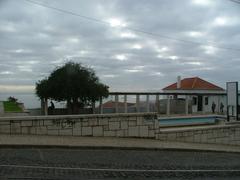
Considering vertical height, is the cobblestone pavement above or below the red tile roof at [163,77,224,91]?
below

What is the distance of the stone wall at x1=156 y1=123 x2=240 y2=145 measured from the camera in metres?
17.7

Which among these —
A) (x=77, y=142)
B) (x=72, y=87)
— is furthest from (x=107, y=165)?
(x=72, y=87)

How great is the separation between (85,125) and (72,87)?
879 inches

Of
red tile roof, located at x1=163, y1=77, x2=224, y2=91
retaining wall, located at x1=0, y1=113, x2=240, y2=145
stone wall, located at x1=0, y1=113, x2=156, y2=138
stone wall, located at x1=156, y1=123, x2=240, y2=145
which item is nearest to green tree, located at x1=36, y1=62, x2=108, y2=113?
stone wall, located at x1=156, y1=123, x2=240, y2=145

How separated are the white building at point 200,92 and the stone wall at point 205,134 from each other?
955 inches

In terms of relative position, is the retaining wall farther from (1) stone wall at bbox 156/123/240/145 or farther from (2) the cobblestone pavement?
(2) the cobblestone pavement

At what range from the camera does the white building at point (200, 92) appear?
51938 mm

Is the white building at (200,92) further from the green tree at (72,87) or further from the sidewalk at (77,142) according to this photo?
the sidewalk at (77,142)

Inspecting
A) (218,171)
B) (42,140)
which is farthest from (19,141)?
(218,171)

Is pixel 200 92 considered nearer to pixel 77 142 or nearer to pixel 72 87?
pixel 72 87

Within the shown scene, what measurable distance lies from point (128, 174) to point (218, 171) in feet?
8.93

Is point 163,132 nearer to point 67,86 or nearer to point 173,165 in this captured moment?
point 173,165

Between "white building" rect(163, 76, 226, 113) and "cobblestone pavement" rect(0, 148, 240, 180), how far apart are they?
1337 inches

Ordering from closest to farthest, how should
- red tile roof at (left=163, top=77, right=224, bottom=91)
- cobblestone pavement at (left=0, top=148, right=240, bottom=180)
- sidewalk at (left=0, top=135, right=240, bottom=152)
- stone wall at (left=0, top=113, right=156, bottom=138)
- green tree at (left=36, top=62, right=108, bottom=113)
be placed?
1. cobblestone pavement at (left=0, top=148, right=240, bottom=180)
2. sidewalk at (left=0, top=135, right=240, bottom=152)
3. stone wall at (left=0, top=113, right=156, bottom=138)
4. green tree at (left=36, top=62, right=108, bottom=113)
5. red tile roof at (left=163, top=77, right=224, bottom=91)
